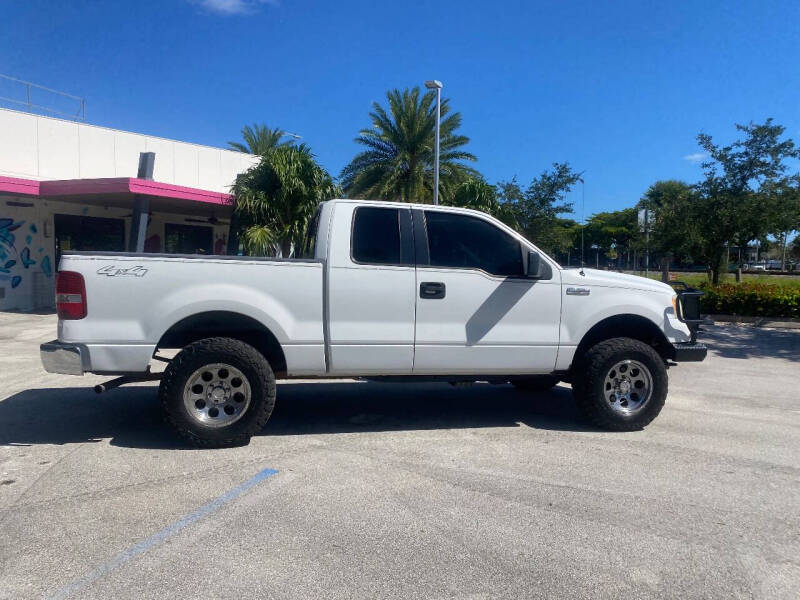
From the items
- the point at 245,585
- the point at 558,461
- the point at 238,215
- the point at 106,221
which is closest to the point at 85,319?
the point at 245,585

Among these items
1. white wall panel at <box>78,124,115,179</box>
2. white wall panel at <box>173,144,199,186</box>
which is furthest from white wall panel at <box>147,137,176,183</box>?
white wall panel at <box>78,124,115,179</box>

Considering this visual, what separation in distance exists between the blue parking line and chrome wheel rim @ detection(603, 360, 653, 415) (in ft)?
10.4

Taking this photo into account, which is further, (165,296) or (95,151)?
(95,151)

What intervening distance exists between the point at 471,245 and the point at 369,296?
108cm

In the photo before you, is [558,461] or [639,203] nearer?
[558,461]

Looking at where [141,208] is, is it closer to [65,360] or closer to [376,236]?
[65,360]

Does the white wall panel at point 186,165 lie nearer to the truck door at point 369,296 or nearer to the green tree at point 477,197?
the green tree at point 477,197

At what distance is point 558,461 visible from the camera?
4699 millimetres

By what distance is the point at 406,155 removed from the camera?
72.3 feet

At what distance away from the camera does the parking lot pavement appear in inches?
116

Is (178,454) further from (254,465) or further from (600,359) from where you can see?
(600,359)

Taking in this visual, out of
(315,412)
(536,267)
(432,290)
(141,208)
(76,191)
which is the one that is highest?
(76,191)

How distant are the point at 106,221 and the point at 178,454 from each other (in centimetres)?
1695

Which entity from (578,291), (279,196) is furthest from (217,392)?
(279,196)
